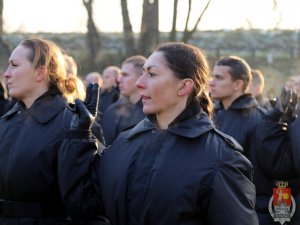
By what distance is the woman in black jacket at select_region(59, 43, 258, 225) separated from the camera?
312 centimetres

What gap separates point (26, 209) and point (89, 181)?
2.35ft

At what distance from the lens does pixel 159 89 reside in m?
3.31

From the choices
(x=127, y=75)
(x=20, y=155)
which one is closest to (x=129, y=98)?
(x=127, y=75)

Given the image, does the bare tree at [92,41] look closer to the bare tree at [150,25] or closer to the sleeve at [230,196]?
the bare tree at [150,25]

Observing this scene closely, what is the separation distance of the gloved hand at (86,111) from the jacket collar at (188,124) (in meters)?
0.24

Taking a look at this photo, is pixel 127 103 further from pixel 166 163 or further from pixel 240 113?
pixel 166 163

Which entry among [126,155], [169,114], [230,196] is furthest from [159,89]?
[230,196]

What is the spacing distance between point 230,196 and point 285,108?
2.86 metres

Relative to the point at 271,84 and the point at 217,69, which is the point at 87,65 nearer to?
the point at 271,84

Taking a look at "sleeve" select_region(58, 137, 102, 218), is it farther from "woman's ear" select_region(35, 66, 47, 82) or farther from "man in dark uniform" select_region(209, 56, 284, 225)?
"man in dark uniform" select_region(209, 56, 284, 225)

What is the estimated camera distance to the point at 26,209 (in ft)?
13.1

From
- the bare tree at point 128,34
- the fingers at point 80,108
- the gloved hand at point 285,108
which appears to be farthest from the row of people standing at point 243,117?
the bare tree at point 128,34

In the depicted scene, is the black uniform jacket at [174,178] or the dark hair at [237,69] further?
the dark hair at [237,69]

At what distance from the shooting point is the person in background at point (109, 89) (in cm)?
1169
